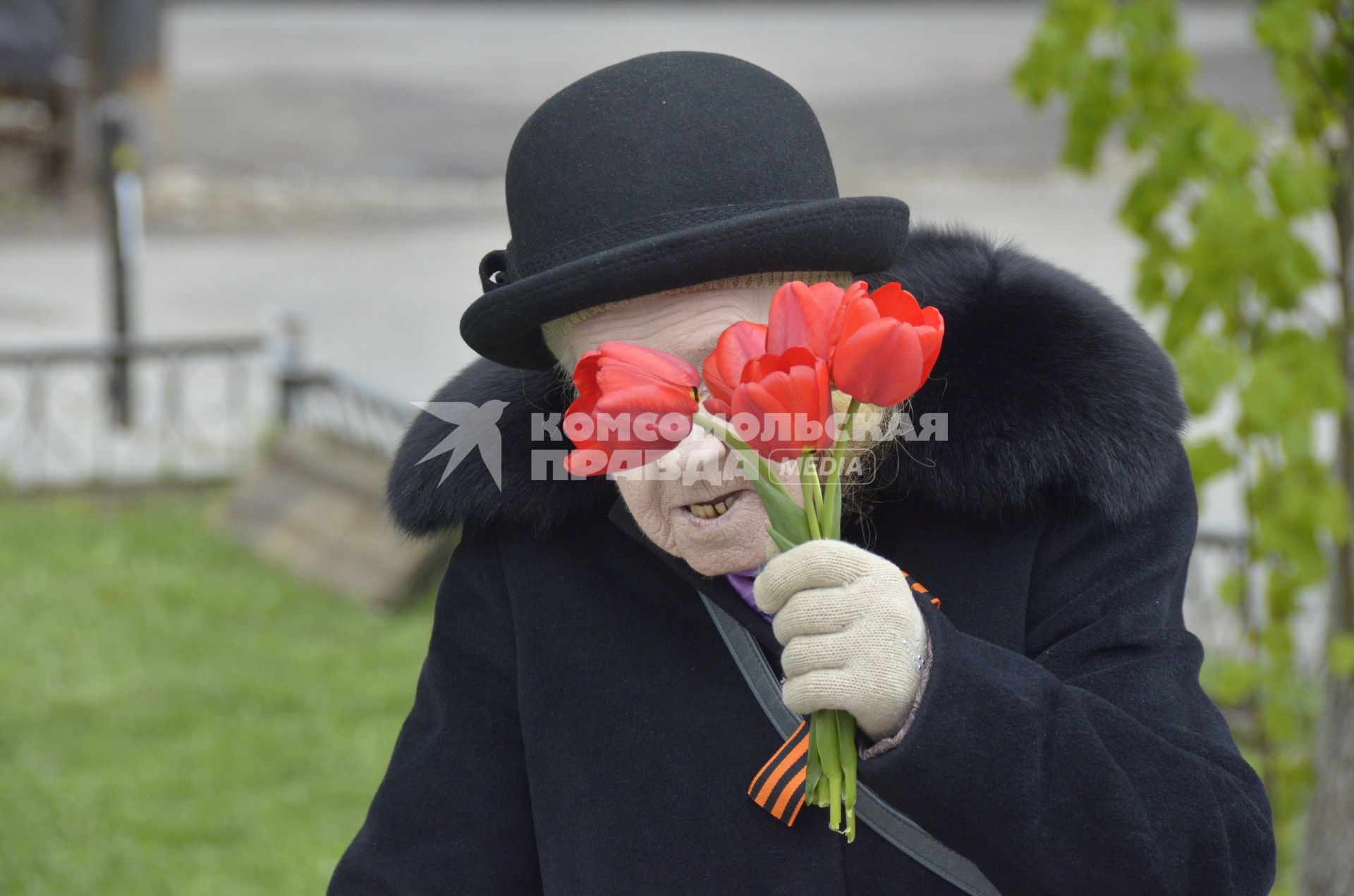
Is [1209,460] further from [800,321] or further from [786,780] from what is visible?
[800,321]

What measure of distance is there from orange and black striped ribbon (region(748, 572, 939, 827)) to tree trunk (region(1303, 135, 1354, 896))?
1.64 meters

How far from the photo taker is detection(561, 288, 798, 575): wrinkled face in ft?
3.87

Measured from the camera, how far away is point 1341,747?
2.62 metres

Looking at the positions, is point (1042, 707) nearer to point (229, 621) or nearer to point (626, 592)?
point (626, 592)

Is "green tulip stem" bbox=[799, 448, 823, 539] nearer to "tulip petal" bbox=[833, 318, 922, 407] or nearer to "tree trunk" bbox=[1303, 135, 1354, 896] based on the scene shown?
"tulip petal" bbox=[833, 318, 922, 407]

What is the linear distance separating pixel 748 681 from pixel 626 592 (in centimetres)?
17

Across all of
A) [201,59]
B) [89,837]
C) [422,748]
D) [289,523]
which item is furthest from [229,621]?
[201,59]

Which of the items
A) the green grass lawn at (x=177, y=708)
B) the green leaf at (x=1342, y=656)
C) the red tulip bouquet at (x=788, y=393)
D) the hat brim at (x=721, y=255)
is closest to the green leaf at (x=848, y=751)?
the red tulip bouquet at (x=788, y=393)

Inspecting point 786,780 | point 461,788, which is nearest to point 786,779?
Result: point 786,780

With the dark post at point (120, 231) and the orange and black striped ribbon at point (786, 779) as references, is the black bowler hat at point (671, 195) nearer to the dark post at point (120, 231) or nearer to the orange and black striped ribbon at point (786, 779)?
the orange and black striped ribbon at point (786, 779)

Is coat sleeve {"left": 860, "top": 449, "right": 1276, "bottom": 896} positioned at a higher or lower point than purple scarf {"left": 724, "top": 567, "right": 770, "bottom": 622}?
lower

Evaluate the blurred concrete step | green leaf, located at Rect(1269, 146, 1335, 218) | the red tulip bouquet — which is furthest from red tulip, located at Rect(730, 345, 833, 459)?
the blurred concrete step

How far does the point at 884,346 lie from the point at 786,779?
18.3 inches

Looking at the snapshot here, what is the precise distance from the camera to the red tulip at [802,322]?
1097 mm
